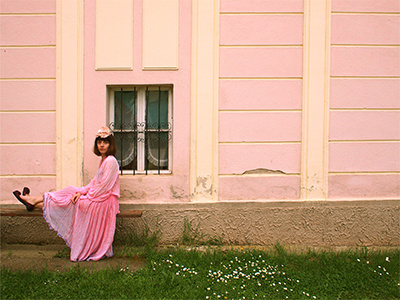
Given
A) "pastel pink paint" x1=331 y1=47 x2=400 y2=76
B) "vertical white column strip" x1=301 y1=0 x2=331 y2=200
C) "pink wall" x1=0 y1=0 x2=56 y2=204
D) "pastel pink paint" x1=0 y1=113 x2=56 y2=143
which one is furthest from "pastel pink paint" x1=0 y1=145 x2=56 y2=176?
"pastel pink paint" x1=331 y1=47 x2=400 y2=76

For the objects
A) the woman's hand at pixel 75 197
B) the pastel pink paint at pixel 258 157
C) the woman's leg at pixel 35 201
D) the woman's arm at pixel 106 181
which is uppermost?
the pastel pink paint at pixel 258 157

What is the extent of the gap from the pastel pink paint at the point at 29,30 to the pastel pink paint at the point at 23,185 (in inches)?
77.8

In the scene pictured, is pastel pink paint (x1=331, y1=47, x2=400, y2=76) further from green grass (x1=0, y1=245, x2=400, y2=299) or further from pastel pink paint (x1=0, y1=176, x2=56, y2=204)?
pastel pink paint (x1=0, y1=176, x2=56, y2=204)

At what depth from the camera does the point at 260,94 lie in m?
4.33

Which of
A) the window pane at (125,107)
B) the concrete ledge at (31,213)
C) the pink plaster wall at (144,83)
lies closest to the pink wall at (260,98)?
the pink plaster wall at (144,83)

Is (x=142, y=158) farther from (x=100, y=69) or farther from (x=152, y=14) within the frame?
(x=152, y=14)

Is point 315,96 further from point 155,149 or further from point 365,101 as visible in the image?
point 155,149

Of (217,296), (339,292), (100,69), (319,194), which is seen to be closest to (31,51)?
(100,69)

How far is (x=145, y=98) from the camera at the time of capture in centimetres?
457

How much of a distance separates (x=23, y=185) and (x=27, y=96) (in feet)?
4.30

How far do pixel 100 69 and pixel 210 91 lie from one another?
164 centimetres

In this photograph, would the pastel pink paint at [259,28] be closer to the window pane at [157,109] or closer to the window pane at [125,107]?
the window pane at [157,109]

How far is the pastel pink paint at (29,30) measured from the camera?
4352mm

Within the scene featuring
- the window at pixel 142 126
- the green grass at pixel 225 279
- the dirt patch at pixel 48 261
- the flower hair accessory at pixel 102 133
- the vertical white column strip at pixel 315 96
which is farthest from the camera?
the window at pixel 142 126
